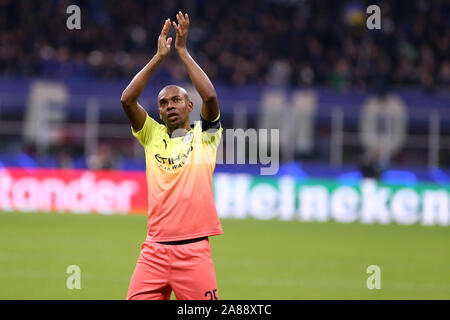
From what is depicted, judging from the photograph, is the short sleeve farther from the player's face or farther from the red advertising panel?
the red advertising panel

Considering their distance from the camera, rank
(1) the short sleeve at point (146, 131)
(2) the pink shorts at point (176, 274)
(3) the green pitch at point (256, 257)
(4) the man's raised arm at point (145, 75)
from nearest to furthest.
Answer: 1. (2) the pink shorts at point (176, 274)
2. (4) the man's raised arm at point (145, 75)
3. (1) the short sleeve at point (146, 131)
4. (3) the green pitch at point (256, 257)

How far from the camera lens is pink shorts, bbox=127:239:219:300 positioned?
189 inches

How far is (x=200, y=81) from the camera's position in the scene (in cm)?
486

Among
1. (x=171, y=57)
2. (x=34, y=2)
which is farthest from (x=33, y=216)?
(x=34, y=2)

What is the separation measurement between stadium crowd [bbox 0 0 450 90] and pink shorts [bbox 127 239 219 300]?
67.3 feet

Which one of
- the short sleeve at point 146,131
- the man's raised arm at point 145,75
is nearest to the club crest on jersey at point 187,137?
the short sleeve at point 146,131

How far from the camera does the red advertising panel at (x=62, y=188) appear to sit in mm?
19219

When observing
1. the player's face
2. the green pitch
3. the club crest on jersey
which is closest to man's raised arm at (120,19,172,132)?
the player's face

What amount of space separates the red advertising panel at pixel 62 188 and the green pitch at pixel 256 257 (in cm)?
76

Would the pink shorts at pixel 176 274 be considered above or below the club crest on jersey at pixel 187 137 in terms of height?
below

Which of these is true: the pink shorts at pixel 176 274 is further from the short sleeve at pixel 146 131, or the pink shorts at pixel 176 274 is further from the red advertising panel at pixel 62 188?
the red advertising panel at pixel 62 188

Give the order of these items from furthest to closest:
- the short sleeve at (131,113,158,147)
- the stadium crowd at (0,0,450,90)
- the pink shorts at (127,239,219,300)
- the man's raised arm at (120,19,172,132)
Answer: the stadium crowd at (0,0,450,90)
the short sleeve at (131,113,158,147)
the man's raised arm at (120,19,172,132)
the pink shorts at (127,239,219,300)

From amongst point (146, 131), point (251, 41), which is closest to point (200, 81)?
point (146, 131)

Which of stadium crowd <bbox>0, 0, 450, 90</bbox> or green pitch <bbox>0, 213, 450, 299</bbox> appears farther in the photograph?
stadium crowd <bbox>0, 0, 450, 90</bbox>
